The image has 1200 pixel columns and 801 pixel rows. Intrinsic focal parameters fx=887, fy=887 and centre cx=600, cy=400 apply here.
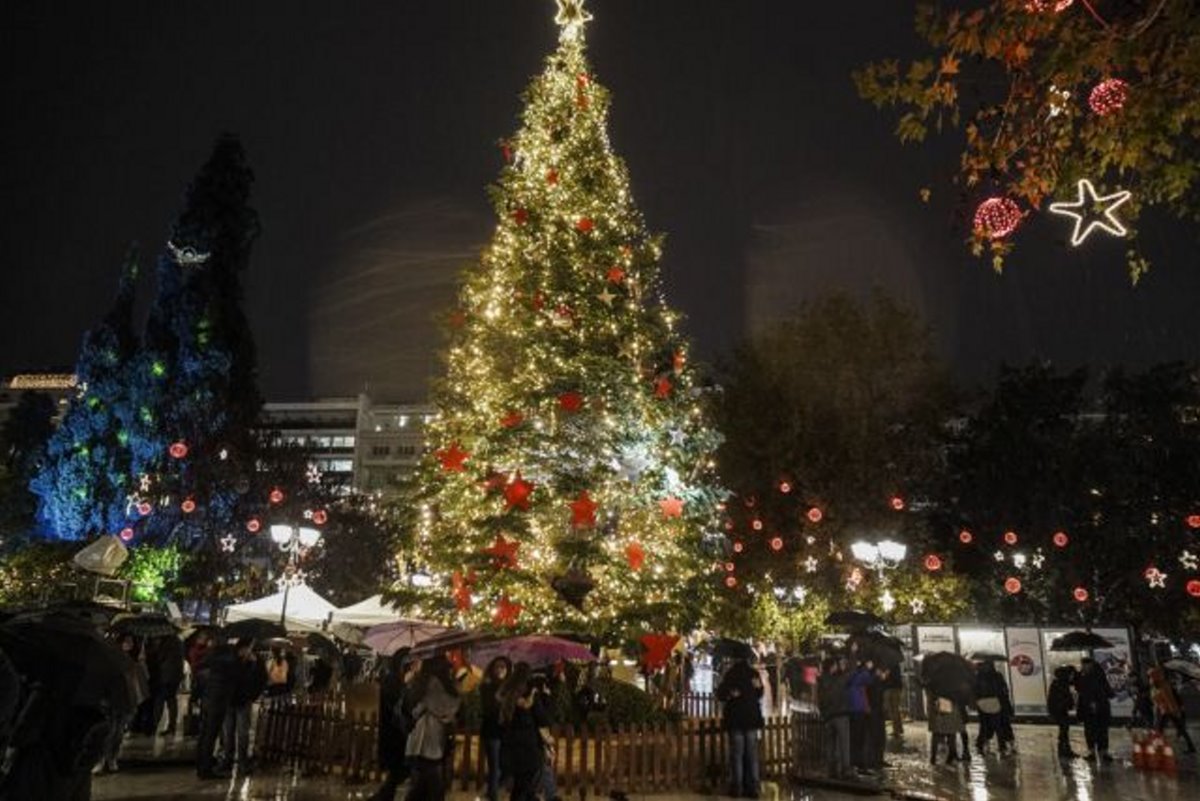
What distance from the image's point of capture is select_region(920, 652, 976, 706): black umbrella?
15227mm

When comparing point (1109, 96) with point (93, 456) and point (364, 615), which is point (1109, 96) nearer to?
point (364, 615)

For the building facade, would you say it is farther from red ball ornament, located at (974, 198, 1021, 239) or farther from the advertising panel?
red ball ornament, located at (974, 198, 1021, 239)

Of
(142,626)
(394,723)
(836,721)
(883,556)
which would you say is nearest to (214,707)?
(394,723)

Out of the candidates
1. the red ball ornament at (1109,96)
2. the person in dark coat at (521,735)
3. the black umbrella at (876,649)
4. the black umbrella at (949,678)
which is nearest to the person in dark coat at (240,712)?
the person in dark coat at (521,735)

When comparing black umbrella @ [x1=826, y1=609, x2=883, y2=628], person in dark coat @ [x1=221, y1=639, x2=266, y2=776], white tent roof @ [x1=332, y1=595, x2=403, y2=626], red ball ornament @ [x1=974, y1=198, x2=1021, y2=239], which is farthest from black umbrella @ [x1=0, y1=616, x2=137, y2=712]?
black umbrella @ [x1=826, y1=609, x2=883, y2=628]

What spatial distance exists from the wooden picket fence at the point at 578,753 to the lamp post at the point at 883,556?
39.2 ft

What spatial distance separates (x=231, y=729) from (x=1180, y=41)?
12.7 m

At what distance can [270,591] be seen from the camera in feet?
136

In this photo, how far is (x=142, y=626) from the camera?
54.3 feet

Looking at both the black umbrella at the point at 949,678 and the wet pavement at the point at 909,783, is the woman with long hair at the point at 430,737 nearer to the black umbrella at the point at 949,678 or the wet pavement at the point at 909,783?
the wet pavement at the point at 909,783

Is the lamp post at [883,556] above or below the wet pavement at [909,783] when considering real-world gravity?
above

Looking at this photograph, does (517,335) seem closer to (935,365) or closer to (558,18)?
(558,18)

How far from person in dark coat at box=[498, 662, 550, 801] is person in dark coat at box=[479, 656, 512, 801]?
556mm

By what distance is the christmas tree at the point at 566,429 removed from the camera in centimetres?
1498
